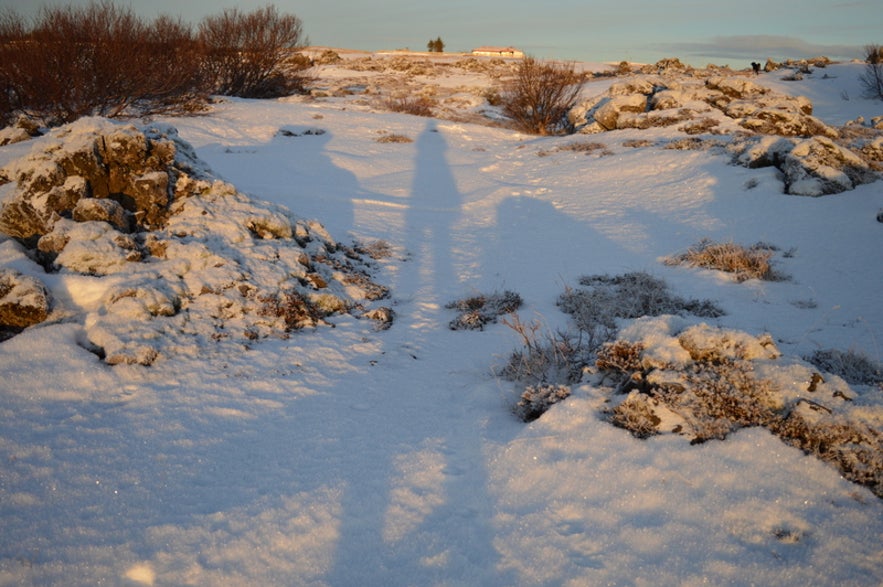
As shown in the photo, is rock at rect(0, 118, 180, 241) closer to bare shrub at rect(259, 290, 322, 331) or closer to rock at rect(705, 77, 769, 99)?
bare shrub at rect(259, 290, 322, 331)

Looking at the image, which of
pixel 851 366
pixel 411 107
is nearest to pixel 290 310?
pixel 851 366

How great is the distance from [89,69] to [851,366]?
15806mm

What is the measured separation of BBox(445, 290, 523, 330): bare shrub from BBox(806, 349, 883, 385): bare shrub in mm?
2600

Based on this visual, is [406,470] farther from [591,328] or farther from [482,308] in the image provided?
[482,308]

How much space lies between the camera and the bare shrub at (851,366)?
137 inches

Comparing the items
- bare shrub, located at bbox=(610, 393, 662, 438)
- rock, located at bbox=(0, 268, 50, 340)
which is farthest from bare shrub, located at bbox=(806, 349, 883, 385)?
rock, located at bbox=(0, 268, 50, 340)

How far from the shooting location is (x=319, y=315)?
4961 millimetres

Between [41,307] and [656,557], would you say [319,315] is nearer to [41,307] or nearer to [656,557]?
[41,307]

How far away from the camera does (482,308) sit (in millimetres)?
5371

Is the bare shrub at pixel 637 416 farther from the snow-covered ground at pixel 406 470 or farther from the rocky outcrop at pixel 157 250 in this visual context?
the rocky outcrop at pixel 157 250

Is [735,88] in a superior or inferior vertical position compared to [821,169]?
superior

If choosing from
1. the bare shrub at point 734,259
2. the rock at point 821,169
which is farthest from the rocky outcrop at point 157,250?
the rock at point 821,169

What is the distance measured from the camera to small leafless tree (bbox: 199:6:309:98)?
20.1 meters

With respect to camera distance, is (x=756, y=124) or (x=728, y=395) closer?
(x=728, y=395)
